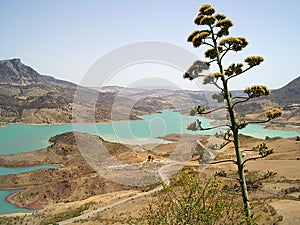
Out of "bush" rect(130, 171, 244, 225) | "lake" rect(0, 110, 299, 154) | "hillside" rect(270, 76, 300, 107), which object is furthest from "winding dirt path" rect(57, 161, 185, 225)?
"hillside" rect(270, 76, 300, 107)

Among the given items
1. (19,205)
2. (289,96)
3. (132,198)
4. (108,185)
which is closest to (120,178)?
(108,185)

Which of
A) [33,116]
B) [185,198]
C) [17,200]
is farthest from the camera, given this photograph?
[33,116]

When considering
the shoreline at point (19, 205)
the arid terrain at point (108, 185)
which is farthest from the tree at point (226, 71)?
the shoreline at point (19, 205)

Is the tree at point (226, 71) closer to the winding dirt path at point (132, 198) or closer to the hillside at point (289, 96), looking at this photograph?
the winding dirt path at point (132, 198)

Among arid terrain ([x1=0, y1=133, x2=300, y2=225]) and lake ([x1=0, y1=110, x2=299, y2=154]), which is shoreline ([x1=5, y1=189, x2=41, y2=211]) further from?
lake ([x1=0, y1=110, x2=299, y2=154])

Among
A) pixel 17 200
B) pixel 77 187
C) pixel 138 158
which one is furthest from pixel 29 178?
pixel 138 158

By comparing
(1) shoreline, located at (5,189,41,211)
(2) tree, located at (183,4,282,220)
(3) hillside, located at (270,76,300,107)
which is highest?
(3) hillside, located at (270,76,300,107)

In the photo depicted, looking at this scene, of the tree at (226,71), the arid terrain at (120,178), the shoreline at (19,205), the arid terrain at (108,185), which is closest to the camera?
the tree at (226,71)

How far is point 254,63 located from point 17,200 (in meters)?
41.3

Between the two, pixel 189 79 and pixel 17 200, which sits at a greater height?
pixel 189 79

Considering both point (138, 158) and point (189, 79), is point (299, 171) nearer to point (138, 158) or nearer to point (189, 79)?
point (189, 79)

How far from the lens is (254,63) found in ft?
18.6

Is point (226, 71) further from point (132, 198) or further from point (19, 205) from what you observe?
point (19, 205)

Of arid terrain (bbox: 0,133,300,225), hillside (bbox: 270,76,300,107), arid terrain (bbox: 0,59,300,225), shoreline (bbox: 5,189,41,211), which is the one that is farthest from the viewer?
hillside (bbox: 270,76,300,107)
